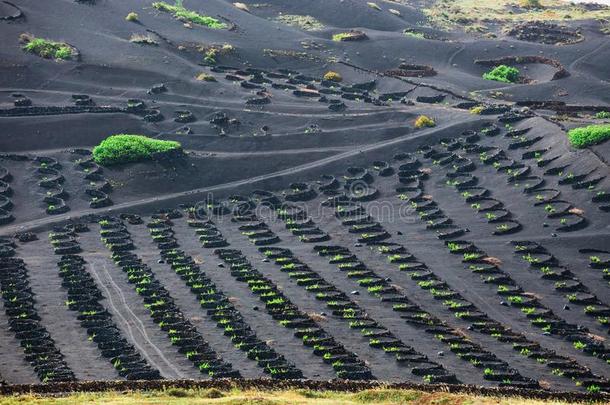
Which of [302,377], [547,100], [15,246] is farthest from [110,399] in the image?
[547,100]

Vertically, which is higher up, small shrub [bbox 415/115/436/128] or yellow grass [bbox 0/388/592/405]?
small shrub [bbox 415/115/436/128]

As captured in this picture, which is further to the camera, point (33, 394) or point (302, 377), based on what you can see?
point (302, 377)

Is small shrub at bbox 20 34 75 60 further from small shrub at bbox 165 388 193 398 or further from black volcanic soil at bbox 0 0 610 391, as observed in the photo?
small shrub at bbox 165 388 193 398

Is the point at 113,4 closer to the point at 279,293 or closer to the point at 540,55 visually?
the point at 540,55

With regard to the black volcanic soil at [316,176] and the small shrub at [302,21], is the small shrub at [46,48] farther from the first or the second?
the small shrub at [302,21]

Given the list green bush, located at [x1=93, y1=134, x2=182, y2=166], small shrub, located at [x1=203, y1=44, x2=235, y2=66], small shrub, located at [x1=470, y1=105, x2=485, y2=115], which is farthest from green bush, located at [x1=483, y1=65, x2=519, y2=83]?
green bush, located at [x1=93, y1=134, x2=182, y2=166]

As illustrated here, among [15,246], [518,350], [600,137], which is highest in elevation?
[600,137]

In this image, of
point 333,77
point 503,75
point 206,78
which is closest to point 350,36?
point 333,77
